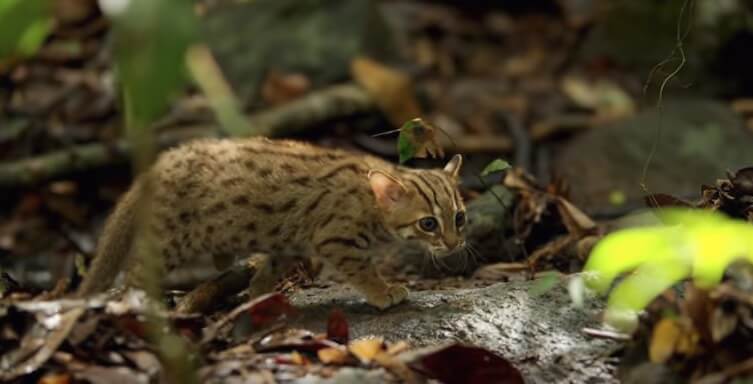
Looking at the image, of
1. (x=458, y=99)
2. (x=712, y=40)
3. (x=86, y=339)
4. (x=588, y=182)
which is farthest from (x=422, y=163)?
(x=86, y=339)

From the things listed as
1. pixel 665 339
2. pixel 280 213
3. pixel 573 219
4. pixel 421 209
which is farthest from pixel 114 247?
pixel 665 339

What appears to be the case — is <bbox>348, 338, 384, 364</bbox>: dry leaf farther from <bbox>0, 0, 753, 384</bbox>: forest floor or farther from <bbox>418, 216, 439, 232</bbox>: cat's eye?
<bbox>418, 216, 439, 232</bbox>: cat's eye

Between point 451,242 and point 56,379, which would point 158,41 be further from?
point 451,242

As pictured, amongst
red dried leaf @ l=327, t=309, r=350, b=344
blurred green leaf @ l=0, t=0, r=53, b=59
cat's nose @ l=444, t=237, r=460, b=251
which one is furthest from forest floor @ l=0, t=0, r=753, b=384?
blurred green leaf @ l=0, t=0, r=53, b=59

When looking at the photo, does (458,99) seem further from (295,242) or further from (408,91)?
(295,242)

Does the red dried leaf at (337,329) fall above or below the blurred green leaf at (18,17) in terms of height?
below

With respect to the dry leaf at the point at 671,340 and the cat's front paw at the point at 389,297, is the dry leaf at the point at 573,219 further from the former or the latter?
the dry leaf at the point at 671,340

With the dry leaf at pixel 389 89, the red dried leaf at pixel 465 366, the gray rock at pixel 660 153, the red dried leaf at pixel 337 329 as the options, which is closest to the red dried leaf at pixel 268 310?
the red dried leaf at pixel 337 329
